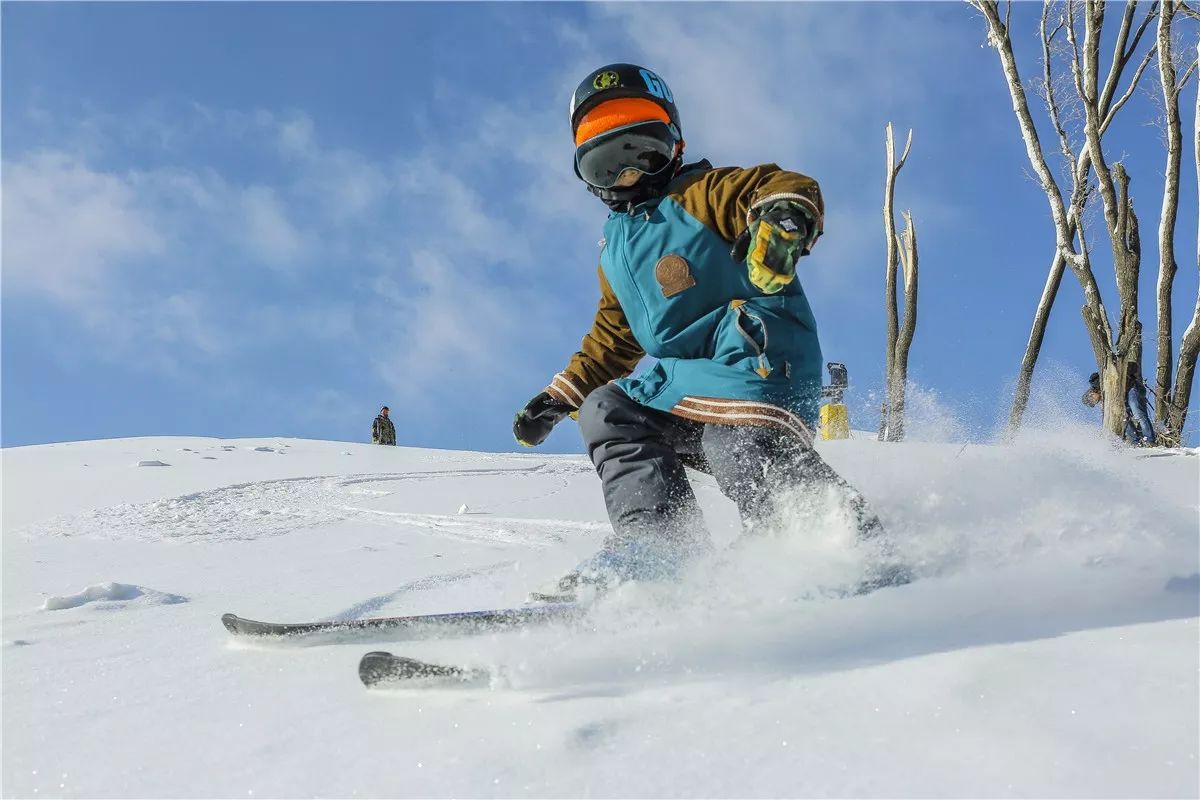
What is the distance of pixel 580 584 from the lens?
5.23ft

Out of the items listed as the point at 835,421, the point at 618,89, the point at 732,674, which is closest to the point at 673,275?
the point at 618,89

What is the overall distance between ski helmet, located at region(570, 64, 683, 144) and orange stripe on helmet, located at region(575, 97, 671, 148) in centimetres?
1

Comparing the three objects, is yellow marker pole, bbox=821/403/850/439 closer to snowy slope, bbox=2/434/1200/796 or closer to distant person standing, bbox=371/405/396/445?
snowy slope, bbox=2/434/1200/796

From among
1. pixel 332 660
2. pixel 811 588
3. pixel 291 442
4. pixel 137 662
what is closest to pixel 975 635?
pixel 811 588

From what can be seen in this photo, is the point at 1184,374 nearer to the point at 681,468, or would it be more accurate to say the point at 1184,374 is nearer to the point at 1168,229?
the point at 1168,229

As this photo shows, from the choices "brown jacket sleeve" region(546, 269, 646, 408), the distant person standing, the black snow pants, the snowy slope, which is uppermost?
the distant person standing

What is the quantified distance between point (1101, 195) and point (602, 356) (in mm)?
9078

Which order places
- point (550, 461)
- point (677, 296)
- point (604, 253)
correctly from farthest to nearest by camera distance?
point (550, 461), point (604, 253), point (677, 296)

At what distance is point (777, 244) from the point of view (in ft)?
5.44

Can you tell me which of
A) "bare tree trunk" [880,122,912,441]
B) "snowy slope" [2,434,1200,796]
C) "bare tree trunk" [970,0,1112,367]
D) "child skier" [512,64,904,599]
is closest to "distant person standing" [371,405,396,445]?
"bare tree trunk" [880,122,912,441]

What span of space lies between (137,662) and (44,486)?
516cm

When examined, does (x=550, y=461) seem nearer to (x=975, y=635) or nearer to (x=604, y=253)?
(x=604, y=253)

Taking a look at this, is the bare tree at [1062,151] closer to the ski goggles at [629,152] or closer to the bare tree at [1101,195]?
the bare tree at [1101,195]

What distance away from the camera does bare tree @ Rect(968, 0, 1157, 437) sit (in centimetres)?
870
